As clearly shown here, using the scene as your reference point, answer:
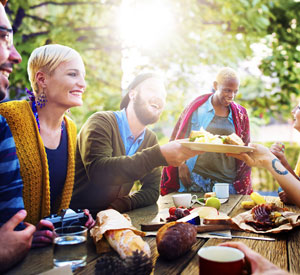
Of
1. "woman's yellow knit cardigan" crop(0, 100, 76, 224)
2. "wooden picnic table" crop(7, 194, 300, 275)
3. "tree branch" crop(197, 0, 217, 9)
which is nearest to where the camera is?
"wooden picnic table" crop(7, 194, 300, 275)

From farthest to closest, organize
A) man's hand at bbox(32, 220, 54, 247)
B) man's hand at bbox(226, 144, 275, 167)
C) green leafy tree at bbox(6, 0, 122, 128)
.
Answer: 1. green leafy tree at bbox(6, 0, 122, 128)
2. man's hand at bbox(226, 144, 275, 167)
3. man's hand at bbox(32, 220, 54, 247)

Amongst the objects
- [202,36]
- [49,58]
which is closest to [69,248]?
[49,58]

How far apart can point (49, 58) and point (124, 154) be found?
104cm

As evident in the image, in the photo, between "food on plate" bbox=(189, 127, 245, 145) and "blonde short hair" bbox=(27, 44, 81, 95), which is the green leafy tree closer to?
"blonde short hair" bbox=(27, 44, 81, 95)

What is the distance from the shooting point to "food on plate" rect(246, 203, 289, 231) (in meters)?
1.73

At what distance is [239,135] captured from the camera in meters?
3.51

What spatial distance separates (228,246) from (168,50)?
14.6 feet

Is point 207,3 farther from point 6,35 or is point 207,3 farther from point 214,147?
point 6,35

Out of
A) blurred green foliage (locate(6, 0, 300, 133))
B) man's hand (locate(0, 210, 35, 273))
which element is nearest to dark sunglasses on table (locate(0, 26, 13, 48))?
man's hand (locate(0, 210, 35, 273))

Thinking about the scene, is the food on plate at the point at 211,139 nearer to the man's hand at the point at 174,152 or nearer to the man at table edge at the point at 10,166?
the man's hand at the point at 174,152

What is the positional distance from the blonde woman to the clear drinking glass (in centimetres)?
104

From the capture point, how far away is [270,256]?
1369 mm

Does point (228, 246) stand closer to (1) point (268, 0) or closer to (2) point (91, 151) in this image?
(2) point (91, 151)

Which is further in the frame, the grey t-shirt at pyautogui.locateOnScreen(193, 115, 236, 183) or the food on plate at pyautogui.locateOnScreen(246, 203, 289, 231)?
the grey t-shirt at pyautogui.locateOnScreen(193, 115, 236, 183)
